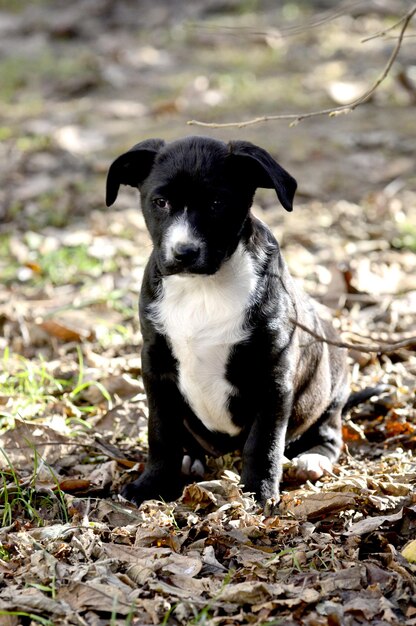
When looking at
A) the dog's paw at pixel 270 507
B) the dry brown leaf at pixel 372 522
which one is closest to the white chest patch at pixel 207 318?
the dog's paw at pixel 270 507

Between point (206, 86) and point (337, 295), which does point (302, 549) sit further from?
point (206, 86)

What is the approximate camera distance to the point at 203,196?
4.04 meters

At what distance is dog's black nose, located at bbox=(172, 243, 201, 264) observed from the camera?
3926 mm

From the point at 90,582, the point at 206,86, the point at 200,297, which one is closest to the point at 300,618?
the point at 90,582

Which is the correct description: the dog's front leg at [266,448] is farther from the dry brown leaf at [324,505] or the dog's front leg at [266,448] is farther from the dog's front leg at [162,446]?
the dog's front leg at [162,446]

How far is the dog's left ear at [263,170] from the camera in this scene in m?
4.06

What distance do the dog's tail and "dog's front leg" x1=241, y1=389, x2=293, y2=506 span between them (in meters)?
1.03

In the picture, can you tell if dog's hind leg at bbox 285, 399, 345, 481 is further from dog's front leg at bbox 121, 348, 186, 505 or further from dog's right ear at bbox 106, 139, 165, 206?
dog's right ear at bbox 106, 139, 165, 206

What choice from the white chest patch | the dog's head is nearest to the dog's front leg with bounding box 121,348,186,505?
the white chest patch

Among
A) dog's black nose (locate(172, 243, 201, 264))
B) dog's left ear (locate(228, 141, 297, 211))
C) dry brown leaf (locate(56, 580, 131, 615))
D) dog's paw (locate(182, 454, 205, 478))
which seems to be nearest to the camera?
dry brown leaf (locate(56, 580, 131, 615))

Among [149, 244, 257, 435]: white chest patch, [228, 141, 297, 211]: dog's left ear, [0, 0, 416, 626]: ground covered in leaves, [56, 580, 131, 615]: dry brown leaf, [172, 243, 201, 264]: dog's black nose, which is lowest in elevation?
[0, 0, 416, 626]: ground covered in leaves

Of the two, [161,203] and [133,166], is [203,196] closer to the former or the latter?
[161,203]

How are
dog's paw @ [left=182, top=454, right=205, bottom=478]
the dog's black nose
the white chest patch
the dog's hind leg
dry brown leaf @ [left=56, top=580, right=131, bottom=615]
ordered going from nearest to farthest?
dry brown leaf @ [left=56, top=580, right=131, bottom=615] → the dog's black nose → the white chest patch → the dog's hind leg → dog's paw @ [left=182, top=454, right=205, bottom=478]

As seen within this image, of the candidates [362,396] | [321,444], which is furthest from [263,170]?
[362,396]
